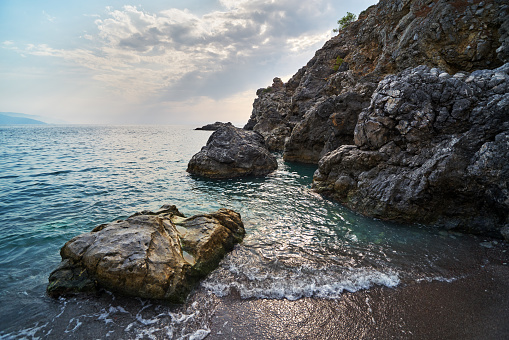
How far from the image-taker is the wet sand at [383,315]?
575cm

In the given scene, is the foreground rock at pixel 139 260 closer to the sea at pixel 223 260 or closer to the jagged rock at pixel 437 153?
the sea at pixel 223 260

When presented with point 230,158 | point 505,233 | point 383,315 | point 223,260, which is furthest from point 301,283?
point 230,158

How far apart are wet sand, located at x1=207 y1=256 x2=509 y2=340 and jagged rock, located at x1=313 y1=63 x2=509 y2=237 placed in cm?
495

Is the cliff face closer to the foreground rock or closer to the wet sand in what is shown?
the wet sand

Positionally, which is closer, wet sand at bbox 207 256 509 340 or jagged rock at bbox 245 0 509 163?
wet sand at bbox 207 256 509 340

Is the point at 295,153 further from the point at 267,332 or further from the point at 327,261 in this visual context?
the point at 267,332

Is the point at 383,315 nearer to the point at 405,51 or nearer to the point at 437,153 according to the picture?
the point at 437,153

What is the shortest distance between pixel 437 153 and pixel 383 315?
34.0ft

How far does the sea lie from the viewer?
6129 mm

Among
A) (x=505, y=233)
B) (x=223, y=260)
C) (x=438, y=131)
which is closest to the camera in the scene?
(x=223, y=260)

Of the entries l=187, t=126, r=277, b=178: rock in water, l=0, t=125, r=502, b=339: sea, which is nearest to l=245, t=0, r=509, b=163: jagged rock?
l=187, t=126, r=277, b=178: rock in water

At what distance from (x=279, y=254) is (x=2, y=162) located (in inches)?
1415

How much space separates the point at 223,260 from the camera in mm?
8992

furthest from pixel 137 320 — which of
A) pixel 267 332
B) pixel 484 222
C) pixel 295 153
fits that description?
pixel 295 153
